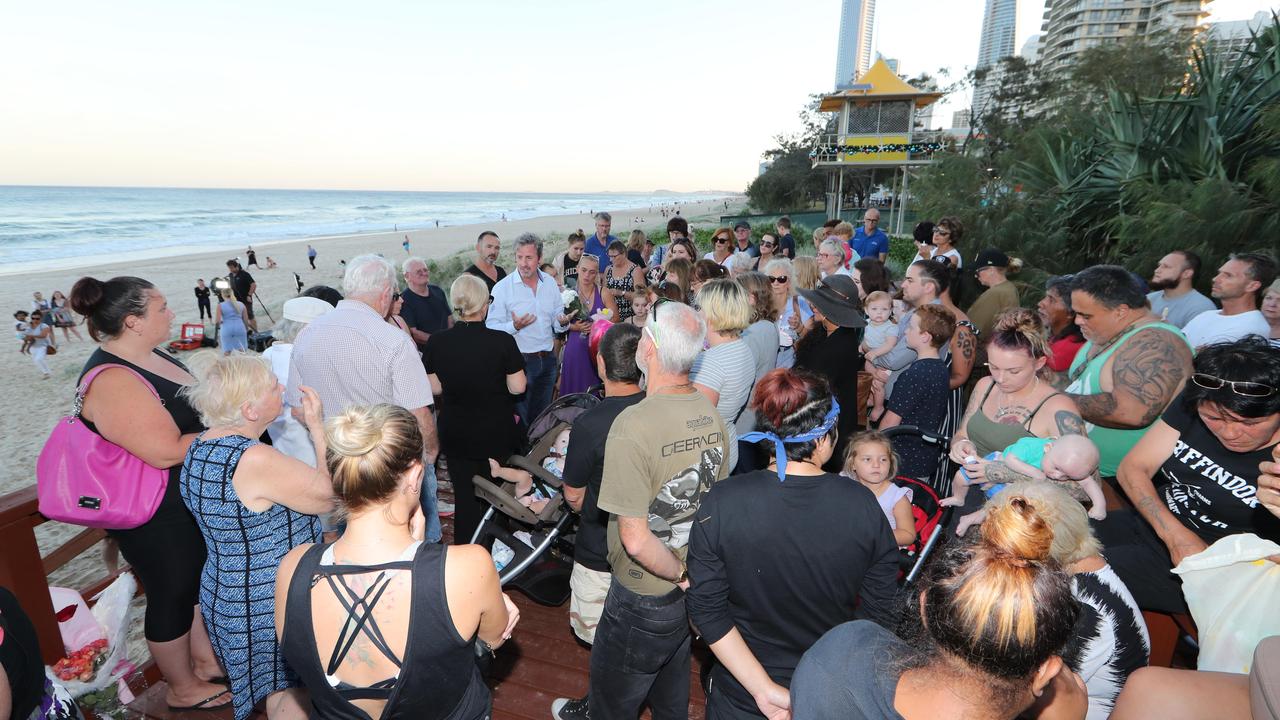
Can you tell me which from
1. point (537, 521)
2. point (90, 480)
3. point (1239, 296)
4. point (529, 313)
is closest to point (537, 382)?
point (529, 313)

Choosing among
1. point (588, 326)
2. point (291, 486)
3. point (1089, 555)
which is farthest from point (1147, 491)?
point (588, 326)

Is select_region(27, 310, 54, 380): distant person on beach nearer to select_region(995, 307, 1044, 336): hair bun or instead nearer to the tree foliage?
select_region(995, 307, 1044, 336): hair bun

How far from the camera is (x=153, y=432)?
2490 millimetres

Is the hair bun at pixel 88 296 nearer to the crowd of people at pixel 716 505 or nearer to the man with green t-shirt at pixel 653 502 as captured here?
the crowd of people at pixel 716 505

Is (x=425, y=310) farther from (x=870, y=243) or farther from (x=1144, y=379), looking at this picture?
(x=870, y=243)

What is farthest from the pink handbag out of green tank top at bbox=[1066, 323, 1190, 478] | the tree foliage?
the tree foliage

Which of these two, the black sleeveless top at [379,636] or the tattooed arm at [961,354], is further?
the tattooed arm at [961,354]

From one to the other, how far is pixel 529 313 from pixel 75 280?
57.3ft

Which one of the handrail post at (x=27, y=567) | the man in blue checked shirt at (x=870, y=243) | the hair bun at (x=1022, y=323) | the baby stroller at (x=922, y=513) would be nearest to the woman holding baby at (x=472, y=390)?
the handrail post at (x=27, y=567)

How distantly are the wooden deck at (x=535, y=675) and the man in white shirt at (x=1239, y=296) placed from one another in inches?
148

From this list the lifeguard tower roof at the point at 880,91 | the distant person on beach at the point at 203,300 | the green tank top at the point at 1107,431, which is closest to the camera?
the green tank top at the point at 1107,431

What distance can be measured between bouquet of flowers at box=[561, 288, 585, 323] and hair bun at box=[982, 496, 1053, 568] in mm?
4676

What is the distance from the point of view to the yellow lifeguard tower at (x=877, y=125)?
72.1ft

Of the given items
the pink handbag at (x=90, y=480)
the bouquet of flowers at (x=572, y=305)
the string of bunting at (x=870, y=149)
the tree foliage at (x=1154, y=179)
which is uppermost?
the string of bunting at (x=870, y=149)
